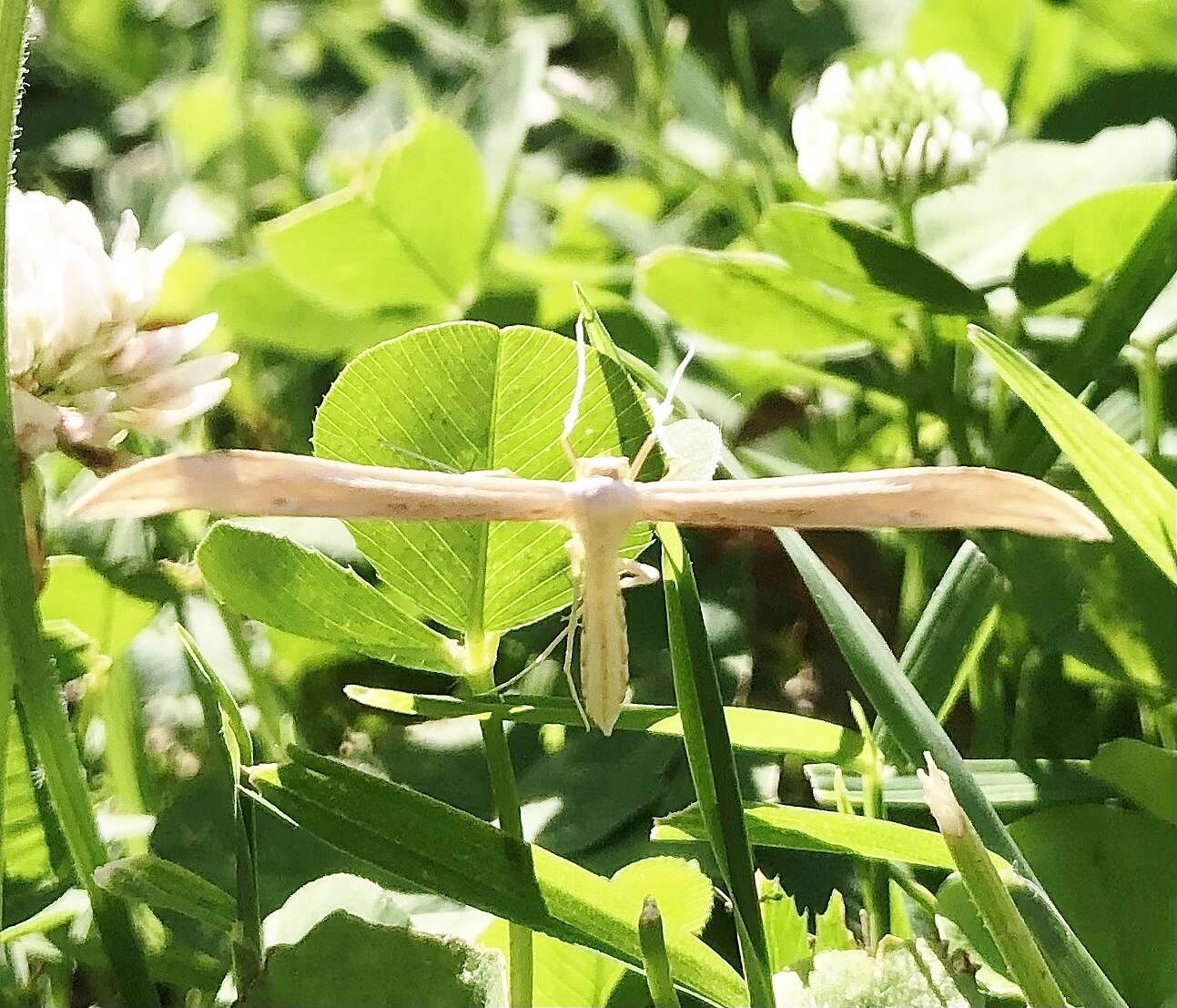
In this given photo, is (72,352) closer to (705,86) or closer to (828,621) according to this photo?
(828,621)

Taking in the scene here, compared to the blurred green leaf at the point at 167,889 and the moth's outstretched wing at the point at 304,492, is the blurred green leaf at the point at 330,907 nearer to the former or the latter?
the blurred green leaf at the point at 167,889

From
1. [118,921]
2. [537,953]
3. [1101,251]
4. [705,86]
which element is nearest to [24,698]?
[118,921]

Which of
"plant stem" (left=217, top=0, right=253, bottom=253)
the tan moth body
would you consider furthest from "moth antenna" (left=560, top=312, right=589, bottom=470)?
"plant stem" (left=217, top=0, right=253, bottom=253)

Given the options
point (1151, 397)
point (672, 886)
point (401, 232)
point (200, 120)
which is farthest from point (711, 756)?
point (200, 120)

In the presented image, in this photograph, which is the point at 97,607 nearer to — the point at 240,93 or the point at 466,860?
the point at 466,860

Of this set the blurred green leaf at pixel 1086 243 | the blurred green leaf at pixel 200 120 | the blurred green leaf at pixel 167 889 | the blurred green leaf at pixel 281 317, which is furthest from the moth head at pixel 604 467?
the blurred green leaf at pixel 200 120

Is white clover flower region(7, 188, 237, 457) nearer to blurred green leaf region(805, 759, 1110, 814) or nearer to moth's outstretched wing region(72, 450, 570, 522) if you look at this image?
moth's outstretched wing region(72, 450, 570, 522)
